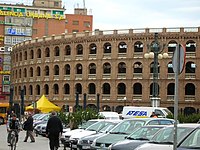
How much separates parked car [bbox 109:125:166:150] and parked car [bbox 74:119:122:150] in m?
5.38

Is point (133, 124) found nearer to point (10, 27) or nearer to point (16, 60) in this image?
point (16, 60)

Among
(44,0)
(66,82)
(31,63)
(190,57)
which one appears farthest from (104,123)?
(44,0)

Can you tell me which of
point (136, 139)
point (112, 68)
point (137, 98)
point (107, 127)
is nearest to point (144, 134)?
point (136, 139)

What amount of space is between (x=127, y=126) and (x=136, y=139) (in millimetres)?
4001

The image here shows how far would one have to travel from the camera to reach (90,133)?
2562 cm

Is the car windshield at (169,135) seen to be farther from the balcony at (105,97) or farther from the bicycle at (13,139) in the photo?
the balcony at (105,97)

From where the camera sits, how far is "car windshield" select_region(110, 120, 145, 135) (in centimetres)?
2127

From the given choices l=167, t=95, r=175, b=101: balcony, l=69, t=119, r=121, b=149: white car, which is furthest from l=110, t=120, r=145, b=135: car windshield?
l=167, t=95, r=175, b=101: balcony

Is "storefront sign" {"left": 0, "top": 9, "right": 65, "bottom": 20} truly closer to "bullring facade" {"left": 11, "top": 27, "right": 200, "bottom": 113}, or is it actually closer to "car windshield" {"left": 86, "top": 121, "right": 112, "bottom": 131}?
"bullring facade" {"left": 11, "top": 27, "right": 200, "bottom": 113}

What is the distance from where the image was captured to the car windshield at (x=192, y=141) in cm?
1266

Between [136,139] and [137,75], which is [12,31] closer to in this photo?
[137,75]

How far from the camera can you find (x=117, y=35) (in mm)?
80062

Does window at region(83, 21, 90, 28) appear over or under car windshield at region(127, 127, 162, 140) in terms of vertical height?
over

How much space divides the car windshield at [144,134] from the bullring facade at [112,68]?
5707 cm
